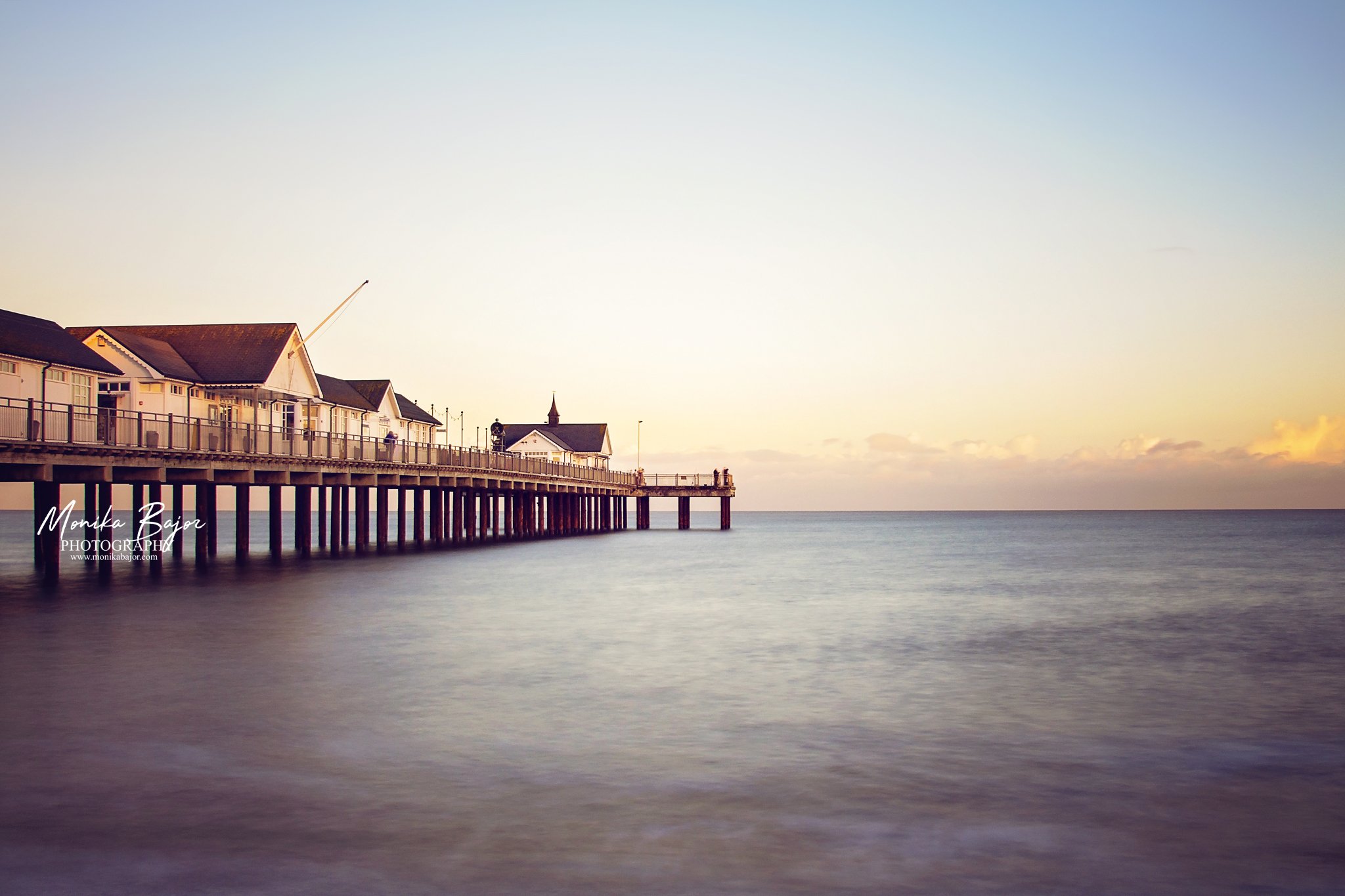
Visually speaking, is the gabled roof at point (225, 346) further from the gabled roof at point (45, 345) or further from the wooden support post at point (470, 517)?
the wooden support post at point (470, 517)

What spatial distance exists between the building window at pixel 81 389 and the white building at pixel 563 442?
58981 millimetres

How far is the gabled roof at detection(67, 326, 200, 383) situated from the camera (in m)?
42.8

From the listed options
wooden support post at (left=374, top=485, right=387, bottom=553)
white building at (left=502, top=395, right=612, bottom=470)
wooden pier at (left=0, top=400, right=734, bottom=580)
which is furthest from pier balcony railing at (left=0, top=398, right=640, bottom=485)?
white building at (left=502, top=395, right=612, bottom=470)

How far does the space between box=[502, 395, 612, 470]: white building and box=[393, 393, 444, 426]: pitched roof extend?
17.0 meters

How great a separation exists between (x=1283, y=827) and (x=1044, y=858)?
101 inches

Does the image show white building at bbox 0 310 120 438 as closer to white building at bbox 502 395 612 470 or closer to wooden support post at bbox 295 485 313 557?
wooden support post at bbox 295 485 313 557

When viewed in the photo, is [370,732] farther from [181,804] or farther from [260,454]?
[260,454]

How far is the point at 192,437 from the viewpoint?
34.2 m

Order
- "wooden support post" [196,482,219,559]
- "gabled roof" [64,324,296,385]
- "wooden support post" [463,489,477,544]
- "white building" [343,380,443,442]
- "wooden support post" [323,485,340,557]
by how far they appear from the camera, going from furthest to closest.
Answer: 1. "wooden support post" [463,489,477,544]
2. "white building" [343,380,443,442]
3. "wooden support post" [323,485,340,557]
4. "gabled roof" [64,324,296,385]
5. "wooden support post" [196,482,219,559]

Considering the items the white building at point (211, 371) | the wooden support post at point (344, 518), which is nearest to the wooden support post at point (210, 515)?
the white building at point (211, 371)

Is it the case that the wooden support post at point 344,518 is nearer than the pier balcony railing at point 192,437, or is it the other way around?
the pier balcony railing at point 192,437

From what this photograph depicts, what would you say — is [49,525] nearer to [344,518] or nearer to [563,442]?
[344,518]

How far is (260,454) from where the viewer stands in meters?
37.3

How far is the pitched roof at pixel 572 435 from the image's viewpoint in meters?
103
